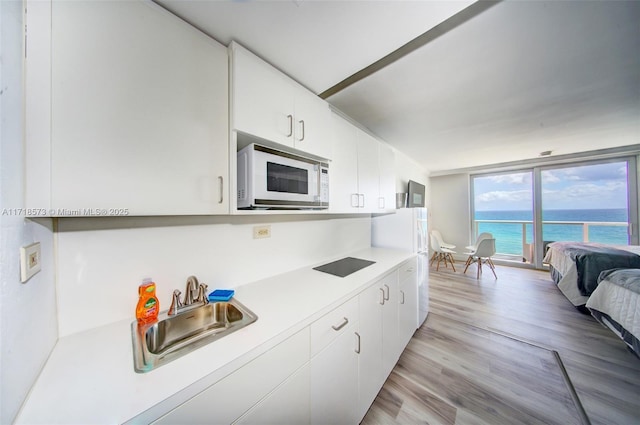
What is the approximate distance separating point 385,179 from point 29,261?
2338mm

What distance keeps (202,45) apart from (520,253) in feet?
22.2

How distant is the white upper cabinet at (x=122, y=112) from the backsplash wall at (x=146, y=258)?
0.25 m

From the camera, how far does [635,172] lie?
11.4 feet

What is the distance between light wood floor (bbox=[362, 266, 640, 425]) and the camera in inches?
52.2

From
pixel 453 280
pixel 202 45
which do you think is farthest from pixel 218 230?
pixel 453 280

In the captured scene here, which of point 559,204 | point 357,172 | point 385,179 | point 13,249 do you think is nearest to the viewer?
point 13,249

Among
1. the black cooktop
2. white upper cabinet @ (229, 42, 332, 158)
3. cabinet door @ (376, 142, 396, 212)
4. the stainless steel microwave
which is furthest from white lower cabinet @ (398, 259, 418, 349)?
white upper cabinet @ (229, 42, 332, 158)

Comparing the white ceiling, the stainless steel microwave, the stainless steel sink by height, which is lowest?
the stainless steel sink

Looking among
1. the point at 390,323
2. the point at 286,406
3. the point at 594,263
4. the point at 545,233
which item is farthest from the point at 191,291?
the point at 545,233

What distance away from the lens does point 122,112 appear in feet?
2.31

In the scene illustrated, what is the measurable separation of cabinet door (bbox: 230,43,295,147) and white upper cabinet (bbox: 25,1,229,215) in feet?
0.27

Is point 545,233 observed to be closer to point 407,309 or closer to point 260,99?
point 407,309

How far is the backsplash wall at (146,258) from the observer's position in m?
0.77

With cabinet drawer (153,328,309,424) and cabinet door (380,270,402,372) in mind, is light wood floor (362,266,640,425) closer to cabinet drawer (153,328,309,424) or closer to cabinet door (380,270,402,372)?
cabinet door (380,270,402,372)
